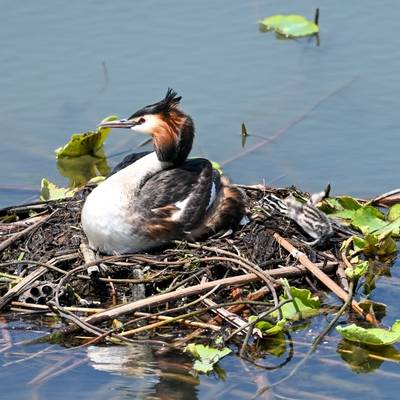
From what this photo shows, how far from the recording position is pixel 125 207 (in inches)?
353

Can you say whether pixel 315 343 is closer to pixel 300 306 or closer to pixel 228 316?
pixel 300 306

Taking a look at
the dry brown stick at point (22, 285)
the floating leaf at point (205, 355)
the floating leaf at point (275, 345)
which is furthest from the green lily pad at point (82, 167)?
the floating leaf at point (205, 355)

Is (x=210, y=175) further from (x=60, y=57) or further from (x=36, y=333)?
(x=60, y=57)

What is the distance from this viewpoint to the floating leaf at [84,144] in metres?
10.9

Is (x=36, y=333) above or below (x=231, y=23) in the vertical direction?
below

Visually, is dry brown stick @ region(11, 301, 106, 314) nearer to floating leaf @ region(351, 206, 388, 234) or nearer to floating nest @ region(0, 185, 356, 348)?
floating nest @ region(0, 185, 356, 348)

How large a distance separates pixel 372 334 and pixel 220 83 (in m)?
4.54

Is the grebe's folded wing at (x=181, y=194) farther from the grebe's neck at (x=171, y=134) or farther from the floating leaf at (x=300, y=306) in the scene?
the floating leaf at (x=300, y=306)

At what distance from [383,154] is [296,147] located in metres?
0.72

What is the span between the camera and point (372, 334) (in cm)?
823

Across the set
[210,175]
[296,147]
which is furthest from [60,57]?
[210,175]

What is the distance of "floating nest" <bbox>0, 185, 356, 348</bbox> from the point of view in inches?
333

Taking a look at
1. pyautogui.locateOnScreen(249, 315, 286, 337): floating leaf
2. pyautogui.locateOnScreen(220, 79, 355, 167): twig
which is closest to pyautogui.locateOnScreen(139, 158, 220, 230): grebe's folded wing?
pyautogui.locateOnScreen(249, 315, 286, 337): floating leaf

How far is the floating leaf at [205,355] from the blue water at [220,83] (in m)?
1.80
